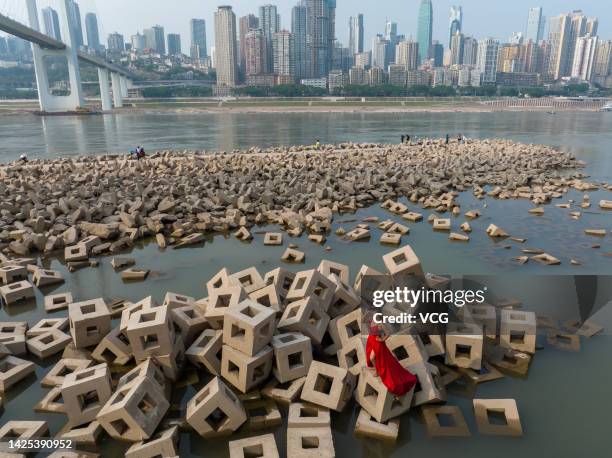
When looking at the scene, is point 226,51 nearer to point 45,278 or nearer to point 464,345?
point 45,278

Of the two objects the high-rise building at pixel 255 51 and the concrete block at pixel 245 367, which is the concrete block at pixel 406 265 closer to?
the concrete block at pixel 245 367

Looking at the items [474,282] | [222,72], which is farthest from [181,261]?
[222,72]

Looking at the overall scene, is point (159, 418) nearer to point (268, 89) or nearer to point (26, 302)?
point (26, 302)

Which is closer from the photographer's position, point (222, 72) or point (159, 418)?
point (159, 418)

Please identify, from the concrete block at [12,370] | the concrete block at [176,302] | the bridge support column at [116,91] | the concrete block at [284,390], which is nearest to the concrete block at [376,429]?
the concrete block at [284,390]

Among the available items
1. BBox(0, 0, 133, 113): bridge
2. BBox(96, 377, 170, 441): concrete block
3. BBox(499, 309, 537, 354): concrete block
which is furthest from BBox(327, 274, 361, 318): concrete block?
BBox(0, 0, 133, 113): bridge

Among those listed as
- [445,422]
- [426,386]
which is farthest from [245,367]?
[445,422]

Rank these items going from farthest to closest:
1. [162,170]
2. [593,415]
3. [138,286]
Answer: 1. [162,170]
2. [138,286]
3. [593,415]
